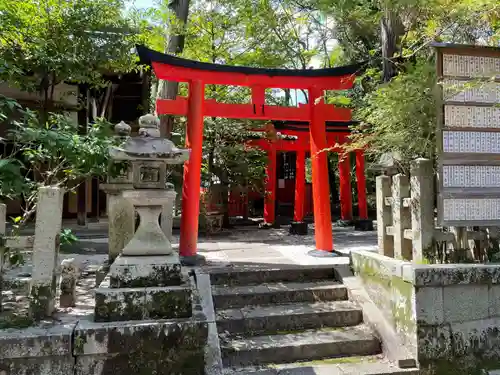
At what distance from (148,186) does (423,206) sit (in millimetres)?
3162

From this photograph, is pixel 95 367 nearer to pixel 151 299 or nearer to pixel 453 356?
pixel 151 299

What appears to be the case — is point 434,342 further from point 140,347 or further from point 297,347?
point 140,347

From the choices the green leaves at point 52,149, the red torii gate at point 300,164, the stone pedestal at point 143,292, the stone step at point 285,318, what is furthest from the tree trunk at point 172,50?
the stone pedestal at point 143,292

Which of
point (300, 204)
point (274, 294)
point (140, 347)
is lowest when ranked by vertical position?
point (140, 347)

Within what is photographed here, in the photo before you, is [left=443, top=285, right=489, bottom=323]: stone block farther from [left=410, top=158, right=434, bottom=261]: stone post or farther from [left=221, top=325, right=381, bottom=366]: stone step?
[left=221, top=325, right=381, bottom=366]: stone step

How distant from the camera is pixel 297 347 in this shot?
14.0 feet

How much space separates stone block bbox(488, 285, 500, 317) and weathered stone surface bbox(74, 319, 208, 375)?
3149 mm

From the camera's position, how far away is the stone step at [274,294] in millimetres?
4977

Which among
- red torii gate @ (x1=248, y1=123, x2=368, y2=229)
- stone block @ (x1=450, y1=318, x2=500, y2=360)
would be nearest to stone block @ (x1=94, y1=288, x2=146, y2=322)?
stone block @ (x1=450, y1=318, x2=500, y2=360)

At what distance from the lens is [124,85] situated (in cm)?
1355

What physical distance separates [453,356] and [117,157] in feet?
13.5

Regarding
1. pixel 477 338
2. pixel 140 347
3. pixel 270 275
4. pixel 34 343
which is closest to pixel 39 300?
pixel 34 343

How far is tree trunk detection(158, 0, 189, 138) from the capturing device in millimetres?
8445

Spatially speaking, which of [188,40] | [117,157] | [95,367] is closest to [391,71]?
[117,157]
